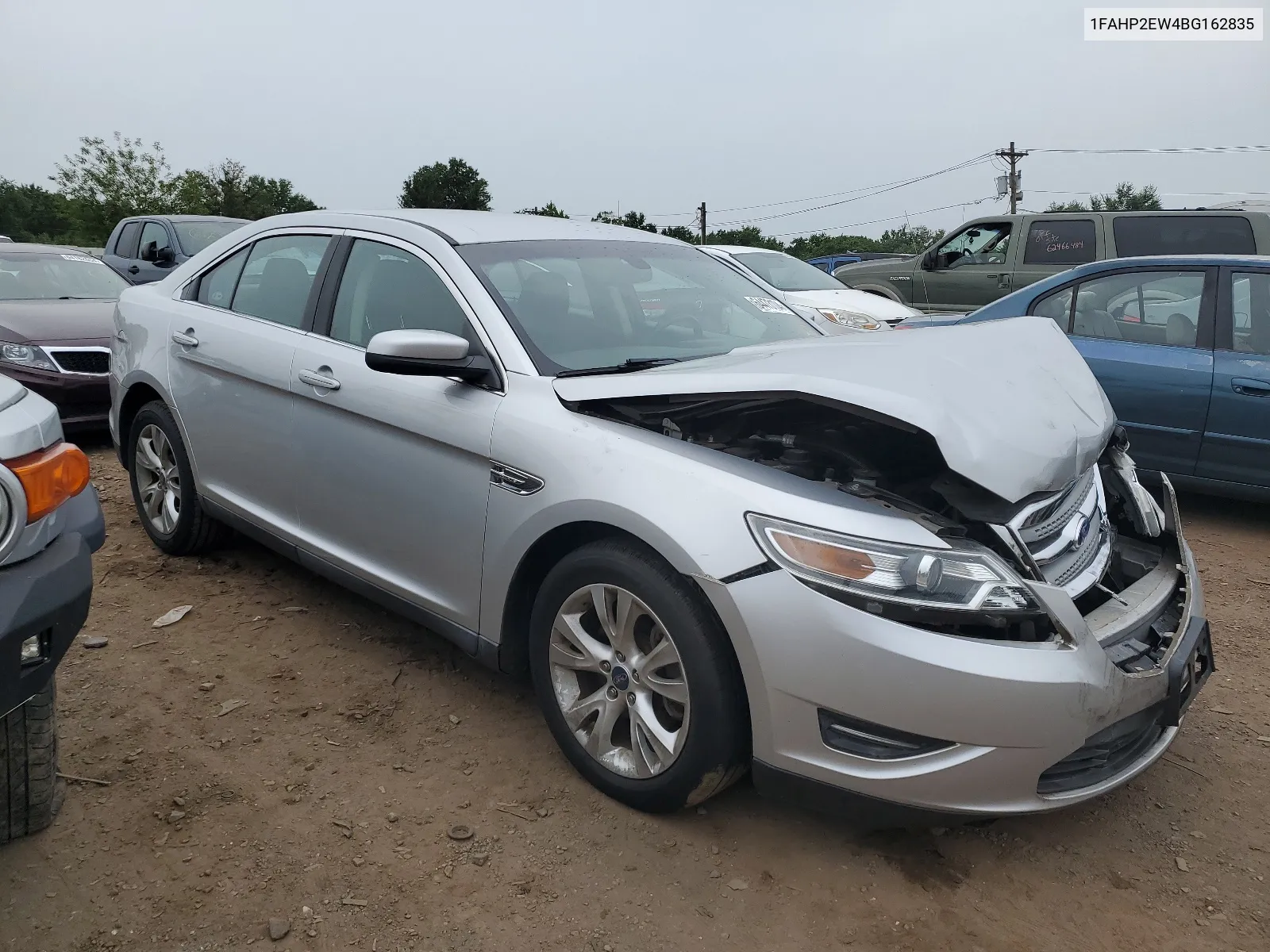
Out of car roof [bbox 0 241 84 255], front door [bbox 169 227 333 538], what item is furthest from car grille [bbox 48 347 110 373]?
front door [bbox 169 227 333 538]

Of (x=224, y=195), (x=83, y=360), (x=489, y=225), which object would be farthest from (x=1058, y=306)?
(x=224, y=195)

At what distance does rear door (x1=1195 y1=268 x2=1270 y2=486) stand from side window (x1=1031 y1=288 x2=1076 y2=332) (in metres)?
0.79

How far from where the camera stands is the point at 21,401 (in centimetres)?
230

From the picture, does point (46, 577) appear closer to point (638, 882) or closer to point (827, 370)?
point (638, 882)

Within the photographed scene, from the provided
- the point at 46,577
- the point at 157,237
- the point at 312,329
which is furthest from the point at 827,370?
the point at 157,237

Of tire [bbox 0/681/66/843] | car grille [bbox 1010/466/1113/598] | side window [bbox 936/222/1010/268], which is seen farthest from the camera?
side window [bbox 936/222/1010/268]

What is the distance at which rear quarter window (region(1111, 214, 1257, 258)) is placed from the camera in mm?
9328

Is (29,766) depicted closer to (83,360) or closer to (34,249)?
(83,360)

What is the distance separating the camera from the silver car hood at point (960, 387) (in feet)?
7.40

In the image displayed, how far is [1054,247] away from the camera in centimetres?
1056

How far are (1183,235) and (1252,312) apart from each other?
16.9 feet

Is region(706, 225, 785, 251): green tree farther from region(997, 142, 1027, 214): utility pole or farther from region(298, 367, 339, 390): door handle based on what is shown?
region(298, 367, 339, 390): door handle

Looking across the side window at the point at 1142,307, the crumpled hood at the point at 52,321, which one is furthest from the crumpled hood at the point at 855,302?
the crumpled hood at the point at 52,321

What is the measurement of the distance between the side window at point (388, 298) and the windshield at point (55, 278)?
5.84 m
